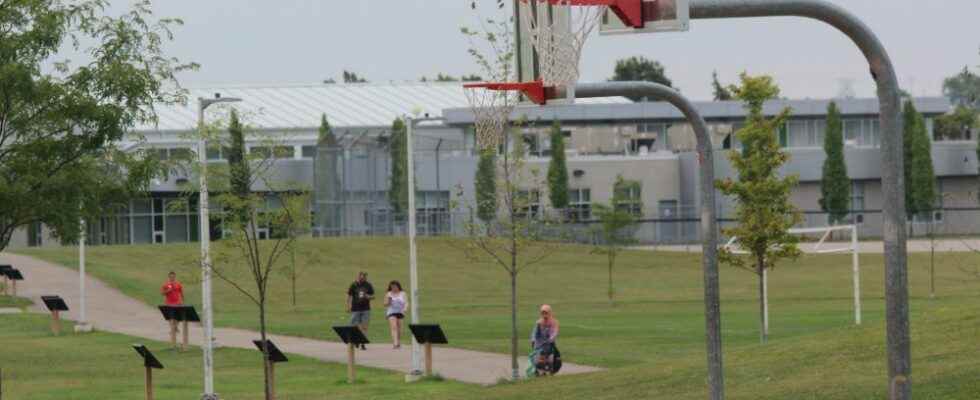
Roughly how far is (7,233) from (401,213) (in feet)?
197

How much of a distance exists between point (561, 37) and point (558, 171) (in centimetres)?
6872

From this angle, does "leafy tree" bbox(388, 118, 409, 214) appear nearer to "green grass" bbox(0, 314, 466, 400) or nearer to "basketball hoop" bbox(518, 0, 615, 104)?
"green grass" bbox(0, 314, 466, 400)

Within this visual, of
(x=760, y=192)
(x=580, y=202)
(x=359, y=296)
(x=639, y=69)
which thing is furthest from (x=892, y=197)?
(x=639, y=69)

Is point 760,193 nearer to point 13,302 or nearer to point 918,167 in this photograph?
point 13,302

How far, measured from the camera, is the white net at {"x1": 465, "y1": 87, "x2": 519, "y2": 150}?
2075cm

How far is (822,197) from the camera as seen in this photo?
8256 cm

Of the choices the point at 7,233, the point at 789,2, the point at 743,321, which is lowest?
the point at 743,321

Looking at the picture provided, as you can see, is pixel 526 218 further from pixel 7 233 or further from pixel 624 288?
pixel 624 288

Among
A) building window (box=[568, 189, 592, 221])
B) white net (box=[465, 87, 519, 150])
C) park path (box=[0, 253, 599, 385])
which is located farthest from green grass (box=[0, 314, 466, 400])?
building window (box=[568, 189, 592, 221])

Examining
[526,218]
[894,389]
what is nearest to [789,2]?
[894,389]

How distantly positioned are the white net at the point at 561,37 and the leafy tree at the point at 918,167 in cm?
7194

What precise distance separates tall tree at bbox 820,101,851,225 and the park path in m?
36.5

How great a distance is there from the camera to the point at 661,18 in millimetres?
10023

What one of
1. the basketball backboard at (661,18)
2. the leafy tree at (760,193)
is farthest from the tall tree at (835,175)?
the basketball backboard at (661,18)
